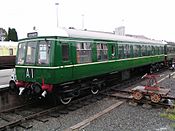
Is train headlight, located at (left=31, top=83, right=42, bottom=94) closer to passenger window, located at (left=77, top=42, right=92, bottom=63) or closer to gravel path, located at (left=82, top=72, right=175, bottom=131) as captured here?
passenger window, located at (left=77, top=42, right=92, bottom=63)

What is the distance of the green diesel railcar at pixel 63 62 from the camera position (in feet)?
26.0

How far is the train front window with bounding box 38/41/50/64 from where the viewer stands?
795 centimetres

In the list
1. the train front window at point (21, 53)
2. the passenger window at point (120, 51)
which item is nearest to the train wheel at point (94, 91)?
the passenger window at point (120, 51)

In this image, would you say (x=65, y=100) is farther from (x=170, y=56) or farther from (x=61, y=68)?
(x=170, y=56)

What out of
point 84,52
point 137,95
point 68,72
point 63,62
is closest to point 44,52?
point 63,62

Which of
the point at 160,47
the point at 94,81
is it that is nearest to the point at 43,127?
the point at 94,81

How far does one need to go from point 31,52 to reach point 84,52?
2.17 m

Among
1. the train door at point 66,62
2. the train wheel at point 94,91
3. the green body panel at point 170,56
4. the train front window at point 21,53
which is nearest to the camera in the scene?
the train door at point 66,62

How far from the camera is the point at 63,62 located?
26.8ft

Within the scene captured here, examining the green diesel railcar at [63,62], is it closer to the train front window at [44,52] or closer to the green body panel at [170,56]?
the train front window at [44,52]

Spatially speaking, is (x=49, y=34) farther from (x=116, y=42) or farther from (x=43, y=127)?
(x=116, y=42)

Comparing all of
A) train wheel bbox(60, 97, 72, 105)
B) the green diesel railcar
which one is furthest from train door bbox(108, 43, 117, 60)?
train wheel bbox(60, 97, 72, 105)

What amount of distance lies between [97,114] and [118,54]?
522 cm

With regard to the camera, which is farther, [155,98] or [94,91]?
[94,91]
